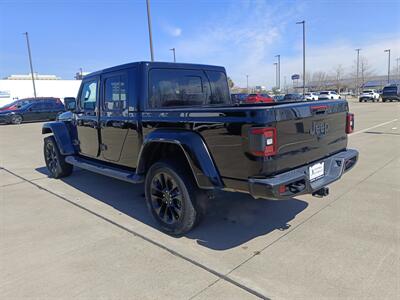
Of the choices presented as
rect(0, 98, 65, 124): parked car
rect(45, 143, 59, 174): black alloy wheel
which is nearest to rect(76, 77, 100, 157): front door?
rect(45, 143, 59, 174): black alloy wheel

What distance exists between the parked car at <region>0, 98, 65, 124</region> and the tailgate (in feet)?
75.0

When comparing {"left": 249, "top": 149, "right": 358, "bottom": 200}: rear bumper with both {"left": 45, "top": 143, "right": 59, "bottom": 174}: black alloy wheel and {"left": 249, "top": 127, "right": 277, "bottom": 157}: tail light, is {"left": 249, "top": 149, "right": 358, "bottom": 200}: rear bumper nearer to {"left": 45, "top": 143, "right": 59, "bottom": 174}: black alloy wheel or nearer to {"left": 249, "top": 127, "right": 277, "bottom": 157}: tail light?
{"left": 249, "top": 127, "right": 277, "bottom": 157}: tail light

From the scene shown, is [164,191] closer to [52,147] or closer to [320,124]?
[320,124]

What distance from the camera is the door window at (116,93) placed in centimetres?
454

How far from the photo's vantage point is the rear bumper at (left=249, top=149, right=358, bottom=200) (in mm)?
2926

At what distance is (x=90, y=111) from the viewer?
548cm

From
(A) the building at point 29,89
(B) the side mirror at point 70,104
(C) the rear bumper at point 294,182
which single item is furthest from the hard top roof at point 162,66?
(A) the building at point 29,89

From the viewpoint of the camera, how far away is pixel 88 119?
18.1 feet

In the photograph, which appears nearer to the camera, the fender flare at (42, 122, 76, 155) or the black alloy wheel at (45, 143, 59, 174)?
the fender flare at (42, 122, 76, 155)

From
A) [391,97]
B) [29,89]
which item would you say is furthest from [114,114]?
[29,89]

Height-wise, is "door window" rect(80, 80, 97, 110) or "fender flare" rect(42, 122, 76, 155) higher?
"door window" rect(80, 80, 97, 110)

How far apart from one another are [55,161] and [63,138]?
72 centimetres

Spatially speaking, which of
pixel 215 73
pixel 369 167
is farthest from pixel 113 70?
Answer: pixel 369 167

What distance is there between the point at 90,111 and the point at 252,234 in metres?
3.40
